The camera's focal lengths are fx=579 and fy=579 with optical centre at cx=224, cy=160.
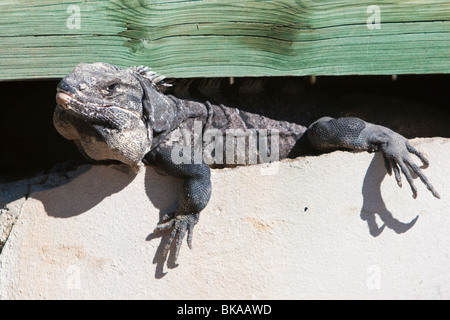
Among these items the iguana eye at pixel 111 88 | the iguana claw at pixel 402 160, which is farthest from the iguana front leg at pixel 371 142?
the iguana eye at pixel 111 88

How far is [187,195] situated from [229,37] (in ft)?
3.26

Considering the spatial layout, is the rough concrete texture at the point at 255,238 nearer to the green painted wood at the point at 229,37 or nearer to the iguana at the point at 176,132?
the iguana at the point at 176,132

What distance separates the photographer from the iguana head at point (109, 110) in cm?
320

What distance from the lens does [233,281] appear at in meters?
3.51

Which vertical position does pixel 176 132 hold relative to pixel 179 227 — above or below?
above

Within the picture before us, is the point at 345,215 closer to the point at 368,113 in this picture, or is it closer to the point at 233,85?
the point at 368,113

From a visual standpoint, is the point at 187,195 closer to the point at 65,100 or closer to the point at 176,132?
the point at 176,132

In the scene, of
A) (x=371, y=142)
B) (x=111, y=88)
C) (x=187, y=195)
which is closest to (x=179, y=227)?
(x=187, y=195)

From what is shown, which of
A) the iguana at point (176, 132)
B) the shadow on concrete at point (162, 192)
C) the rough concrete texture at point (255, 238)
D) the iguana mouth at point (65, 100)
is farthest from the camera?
the shadow on concrete at point (162, 192)

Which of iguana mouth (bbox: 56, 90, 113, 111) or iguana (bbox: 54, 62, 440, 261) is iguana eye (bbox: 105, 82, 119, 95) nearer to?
iguana (bbox: 54, 62, 440, 261)

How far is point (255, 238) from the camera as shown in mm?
3543

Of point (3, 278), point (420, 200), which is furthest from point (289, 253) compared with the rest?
point (3, 278)

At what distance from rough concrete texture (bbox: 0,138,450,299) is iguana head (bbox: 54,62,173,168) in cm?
35

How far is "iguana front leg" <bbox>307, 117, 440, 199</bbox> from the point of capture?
3520 mm
